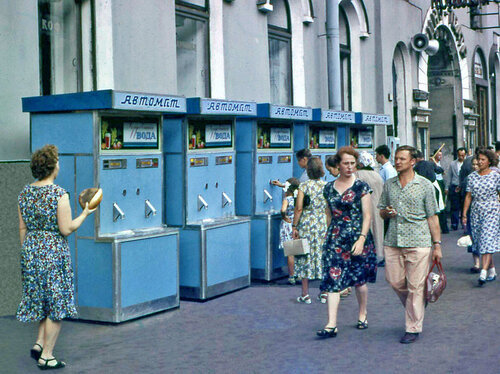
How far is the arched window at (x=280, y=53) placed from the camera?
14766mm

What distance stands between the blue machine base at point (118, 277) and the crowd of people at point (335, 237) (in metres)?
1.05

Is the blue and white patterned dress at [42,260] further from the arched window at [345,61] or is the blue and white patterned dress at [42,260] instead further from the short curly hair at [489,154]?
the arched window at [345,61]

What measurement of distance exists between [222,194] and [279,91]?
5534 millimetres

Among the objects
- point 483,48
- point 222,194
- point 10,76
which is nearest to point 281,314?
point 222,194

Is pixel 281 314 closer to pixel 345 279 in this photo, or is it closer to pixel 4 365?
pixel 345 279

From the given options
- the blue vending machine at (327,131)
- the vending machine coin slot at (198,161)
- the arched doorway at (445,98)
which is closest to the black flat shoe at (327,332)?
the vending machine coin slot at (198,161)

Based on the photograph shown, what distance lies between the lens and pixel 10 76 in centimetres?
855

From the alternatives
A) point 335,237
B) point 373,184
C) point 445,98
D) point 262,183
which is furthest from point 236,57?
point 445,98

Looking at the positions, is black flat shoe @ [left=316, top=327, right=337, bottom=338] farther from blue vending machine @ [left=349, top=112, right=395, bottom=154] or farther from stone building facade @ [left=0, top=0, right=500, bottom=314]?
blue vending machine @ [left=349, top=112, right=395, bottom=154]

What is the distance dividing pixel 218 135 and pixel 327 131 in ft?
10.9

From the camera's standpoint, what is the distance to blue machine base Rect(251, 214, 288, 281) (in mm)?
10711

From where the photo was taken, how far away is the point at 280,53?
15070 millimetres

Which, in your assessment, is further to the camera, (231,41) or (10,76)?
(231,41)

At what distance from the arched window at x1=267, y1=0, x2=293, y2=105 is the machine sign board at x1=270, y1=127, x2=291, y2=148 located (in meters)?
3.37
